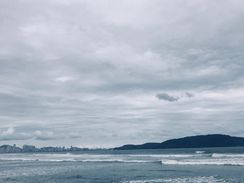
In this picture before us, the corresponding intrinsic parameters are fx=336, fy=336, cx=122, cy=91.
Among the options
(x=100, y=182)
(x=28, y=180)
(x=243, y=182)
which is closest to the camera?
(x=243, y=182)

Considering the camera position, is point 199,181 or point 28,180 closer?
point 199,181

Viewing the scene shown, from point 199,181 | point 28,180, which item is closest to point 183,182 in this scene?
point 199,181

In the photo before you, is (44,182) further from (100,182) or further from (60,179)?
(100,182)

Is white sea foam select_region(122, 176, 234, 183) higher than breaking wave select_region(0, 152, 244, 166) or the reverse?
the reverse

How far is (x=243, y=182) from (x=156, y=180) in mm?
9266

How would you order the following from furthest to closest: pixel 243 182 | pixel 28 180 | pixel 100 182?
1. pixel 28 180
2. pixel 100 182
3. pixel 243 182

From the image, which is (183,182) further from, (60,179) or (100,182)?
(60,179)

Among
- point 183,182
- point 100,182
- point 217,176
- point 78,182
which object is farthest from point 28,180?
point 217,176

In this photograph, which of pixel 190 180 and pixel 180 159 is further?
pixel 180 159

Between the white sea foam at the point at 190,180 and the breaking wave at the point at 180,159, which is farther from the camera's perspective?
the breaking wave at the point at 180,159

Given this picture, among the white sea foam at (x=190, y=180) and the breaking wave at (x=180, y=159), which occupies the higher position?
the breaking wave at (x=180, y=159)

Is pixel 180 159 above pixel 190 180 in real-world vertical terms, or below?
above

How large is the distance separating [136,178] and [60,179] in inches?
358

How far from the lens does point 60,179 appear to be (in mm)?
40188
